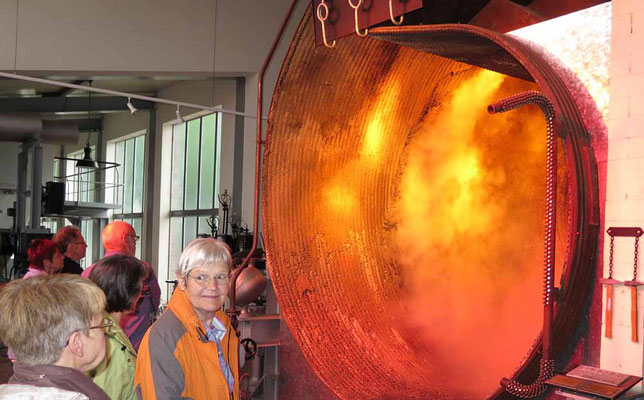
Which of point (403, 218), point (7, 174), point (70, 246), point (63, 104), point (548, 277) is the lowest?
point (70, 246)

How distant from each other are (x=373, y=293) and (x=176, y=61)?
5088 millimetres

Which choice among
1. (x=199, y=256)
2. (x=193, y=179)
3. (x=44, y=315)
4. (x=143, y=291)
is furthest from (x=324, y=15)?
(x=193, y=179)

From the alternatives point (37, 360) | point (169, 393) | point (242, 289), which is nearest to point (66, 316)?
point (37, 360)

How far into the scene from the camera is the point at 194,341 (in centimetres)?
207

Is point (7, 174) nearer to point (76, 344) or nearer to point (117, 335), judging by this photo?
point (117, 335)

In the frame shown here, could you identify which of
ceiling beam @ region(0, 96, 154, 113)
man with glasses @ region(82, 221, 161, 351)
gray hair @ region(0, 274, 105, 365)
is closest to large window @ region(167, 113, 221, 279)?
ceiling beam @ region(0, 96, 154, 113)

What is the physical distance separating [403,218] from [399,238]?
12cm

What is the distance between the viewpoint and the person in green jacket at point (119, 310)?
7.10ft

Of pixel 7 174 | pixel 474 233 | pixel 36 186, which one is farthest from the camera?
pixel 7 174

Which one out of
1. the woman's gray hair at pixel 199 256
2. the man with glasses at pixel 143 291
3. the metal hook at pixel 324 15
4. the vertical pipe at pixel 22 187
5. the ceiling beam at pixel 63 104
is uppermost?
the ceiling beam at pixel 63 104

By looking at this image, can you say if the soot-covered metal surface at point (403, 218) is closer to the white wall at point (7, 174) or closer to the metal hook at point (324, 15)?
the metal hook at point (324, 15)

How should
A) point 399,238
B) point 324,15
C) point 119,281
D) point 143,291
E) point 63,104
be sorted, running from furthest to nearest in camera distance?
point 63,104, point 399,238, point 143,291, point 324,15, point 119,281

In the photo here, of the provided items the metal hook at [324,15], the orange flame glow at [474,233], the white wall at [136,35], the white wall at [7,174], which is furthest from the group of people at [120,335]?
the white wall at [7,174]

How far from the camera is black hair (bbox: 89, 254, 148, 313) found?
250cm
